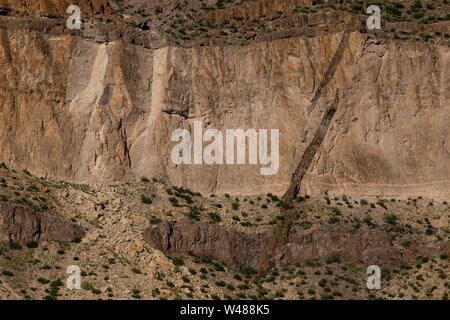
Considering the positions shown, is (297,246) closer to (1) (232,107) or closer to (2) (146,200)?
(2) (146,200)

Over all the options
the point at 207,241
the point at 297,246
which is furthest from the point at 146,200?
the point at 297,246

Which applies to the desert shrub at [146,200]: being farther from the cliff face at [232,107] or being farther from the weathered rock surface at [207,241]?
the cliff face at [232,107]

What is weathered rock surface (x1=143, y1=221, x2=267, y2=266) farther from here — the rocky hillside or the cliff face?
the cliff face

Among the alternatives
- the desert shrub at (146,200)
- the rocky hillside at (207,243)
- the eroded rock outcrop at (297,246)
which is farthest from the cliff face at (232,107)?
the eroded rock outcrop at (297,246)

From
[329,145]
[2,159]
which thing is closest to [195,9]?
[329,145]

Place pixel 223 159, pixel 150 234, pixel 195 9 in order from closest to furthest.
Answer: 1. pixel 150 234
2. pixel 223 159
3. pixel 195 9

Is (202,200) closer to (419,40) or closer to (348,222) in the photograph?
(348,222)
